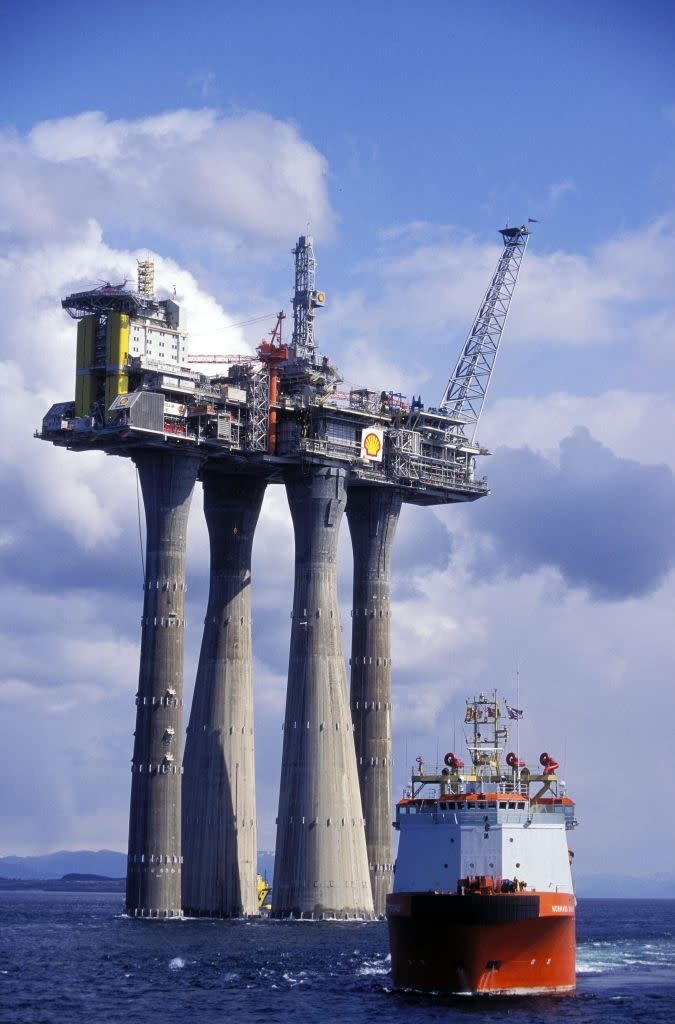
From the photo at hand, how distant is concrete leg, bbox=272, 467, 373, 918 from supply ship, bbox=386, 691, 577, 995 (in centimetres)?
4832

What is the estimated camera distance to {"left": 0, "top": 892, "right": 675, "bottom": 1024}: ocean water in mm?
92000

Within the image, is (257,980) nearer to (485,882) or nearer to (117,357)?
(485,882)

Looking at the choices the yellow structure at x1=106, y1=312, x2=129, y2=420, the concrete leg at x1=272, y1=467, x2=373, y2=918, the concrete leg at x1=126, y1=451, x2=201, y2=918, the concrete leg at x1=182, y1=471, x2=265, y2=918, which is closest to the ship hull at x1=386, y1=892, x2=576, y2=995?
the concrete leg at x1=126, y1=451, x2=201, y2=918

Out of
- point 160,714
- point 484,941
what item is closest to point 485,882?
point 484,941

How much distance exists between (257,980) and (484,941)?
64.8ft

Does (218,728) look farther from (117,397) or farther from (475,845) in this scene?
(475,845)

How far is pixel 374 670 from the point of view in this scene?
164375 millimetres

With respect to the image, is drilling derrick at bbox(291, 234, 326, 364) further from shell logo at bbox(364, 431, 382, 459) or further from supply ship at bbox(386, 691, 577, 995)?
supply ship at bbox(386, 691, 577, 995)

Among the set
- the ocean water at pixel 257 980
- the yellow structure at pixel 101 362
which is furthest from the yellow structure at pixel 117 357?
the ocean water at pixel 257 980

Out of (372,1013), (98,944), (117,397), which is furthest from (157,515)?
(372,1013)

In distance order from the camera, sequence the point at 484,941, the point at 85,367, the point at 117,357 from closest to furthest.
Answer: the point at 484,941
the point at 117,357
the point at 85,367

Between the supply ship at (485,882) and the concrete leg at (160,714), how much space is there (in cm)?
4166

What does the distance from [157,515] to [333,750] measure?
24799 millimetres

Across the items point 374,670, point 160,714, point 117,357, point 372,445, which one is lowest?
point 160,714
